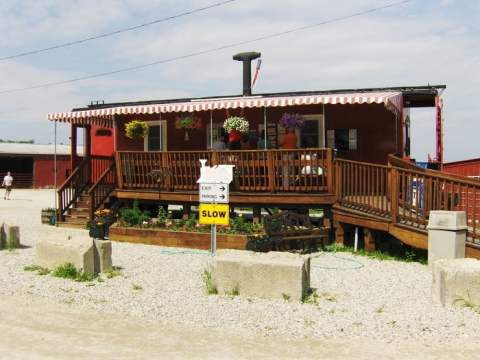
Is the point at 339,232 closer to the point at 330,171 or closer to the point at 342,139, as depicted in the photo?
the point at 330,171

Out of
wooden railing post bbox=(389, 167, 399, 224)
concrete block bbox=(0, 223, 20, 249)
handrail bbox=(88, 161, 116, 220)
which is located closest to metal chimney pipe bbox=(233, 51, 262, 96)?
handrail bbox=(88, 161, 116, 220)

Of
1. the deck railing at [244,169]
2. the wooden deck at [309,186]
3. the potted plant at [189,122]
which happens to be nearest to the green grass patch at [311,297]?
the wooden deck at [309,186]

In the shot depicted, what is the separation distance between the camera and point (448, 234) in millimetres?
8836

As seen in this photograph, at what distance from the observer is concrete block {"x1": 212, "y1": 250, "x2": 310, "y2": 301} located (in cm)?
708

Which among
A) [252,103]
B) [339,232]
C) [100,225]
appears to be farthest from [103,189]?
[339,232]

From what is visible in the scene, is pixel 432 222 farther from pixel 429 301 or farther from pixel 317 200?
pixel 317 200

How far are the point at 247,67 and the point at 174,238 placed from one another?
8.79 meters

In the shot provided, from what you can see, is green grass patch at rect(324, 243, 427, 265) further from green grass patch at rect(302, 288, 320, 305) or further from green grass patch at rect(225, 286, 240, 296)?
green grass patch at rect(225, 286, 240, 296)

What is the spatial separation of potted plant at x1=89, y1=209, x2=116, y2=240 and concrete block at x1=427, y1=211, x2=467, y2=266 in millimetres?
6791

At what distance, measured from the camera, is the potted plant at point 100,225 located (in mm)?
12133

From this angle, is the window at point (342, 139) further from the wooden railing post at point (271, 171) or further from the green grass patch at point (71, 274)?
the green grass patch at point (71, 274)

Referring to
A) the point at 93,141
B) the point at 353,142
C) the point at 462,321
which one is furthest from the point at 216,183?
the point at 93,141

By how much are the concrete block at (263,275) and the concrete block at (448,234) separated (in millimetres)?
2656

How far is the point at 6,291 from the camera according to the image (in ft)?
25.3
